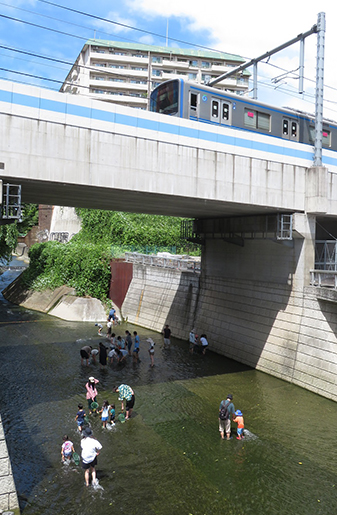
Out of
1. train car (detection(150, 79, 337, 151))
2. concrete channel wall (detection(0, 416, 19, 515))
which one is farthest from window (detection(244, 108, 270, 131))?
concrete channel wall (detection(0, 416, 19, 515))

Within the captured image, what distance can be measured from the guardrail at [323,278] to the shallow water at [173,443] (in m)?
4.79

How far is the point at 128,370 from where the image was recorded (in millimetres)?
20000

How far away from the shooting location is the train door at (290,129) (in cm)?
2134

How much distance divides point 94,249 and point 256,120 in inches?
791

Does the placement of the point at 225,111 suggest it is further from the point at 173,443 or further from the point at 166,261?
the point at 166,261

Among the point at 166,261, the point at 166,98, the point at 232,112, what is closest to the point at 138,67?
the point at 166,261

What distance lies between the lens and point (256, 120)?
67.4ft

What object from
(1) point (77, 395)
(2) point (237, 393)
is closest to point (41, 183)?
(1) point (77, 395)

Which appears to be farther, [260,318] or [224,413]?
[260,318]

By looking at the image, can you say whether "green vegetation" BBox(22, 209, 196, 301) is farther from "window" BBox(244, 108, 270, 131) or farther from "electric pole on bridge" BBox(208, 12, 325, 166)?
"electric pole on bridge" BBox(208, 12, 325, 166)

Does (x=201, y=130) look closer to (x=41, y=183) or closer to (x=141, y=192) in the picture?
(x=141, y=192)

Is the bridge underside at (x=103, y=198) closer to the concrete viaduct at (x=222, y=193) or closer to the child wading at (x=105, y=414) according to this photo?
the concrete viaduct at (x=222, y=193)

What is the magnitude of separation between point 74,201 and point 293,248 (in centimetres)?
1093

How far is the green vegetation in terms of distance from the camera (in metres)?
34.9
